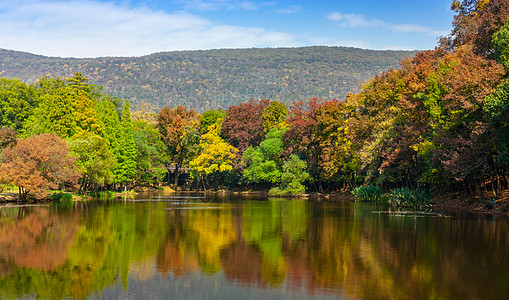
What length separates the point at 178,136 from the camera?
95.8 m

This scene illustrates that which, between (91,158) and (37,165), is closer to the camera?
(37,165)

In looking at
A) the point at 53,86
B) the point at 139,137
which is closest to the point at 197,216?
the point at 139,137

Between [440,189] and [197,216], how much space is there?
2401 centimetres

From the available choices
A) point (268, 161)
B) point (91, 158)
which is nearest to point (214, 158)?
point (268, 161)

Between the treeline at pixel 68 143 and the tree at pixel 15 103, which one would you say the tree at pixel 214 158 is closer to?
the treeline at pixel 68 143

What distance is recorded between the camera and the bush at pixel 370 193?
57297mm

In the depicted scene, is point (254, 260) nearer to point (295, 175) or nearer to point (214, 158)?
point (295, 175)

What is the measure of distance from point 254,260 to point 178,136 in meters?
78.7

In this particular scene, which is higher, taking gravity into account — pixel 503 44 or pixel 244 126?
pixel 503 44

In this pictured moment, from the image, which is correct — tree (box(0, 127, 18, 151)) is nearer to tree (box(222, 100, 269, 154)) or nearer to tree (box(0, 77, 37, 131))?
tree (box(0, 77, 37, 131))

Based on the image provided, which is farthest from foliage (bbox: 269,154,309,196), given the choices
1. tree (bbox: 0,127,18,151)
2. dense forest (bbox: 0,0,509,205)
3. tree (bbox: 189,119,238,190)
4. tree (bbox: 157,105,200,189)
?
tree (bbox: 0,127,18,151)

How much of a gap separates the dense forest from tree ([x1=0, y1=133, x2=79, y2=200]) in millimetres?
137

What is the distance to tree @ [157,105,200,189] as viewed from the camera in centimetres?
9346

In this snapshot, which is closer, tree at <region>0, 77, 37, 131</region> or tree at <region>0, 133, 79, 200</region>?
tree at <region>0, 133, 79, 200</region>
